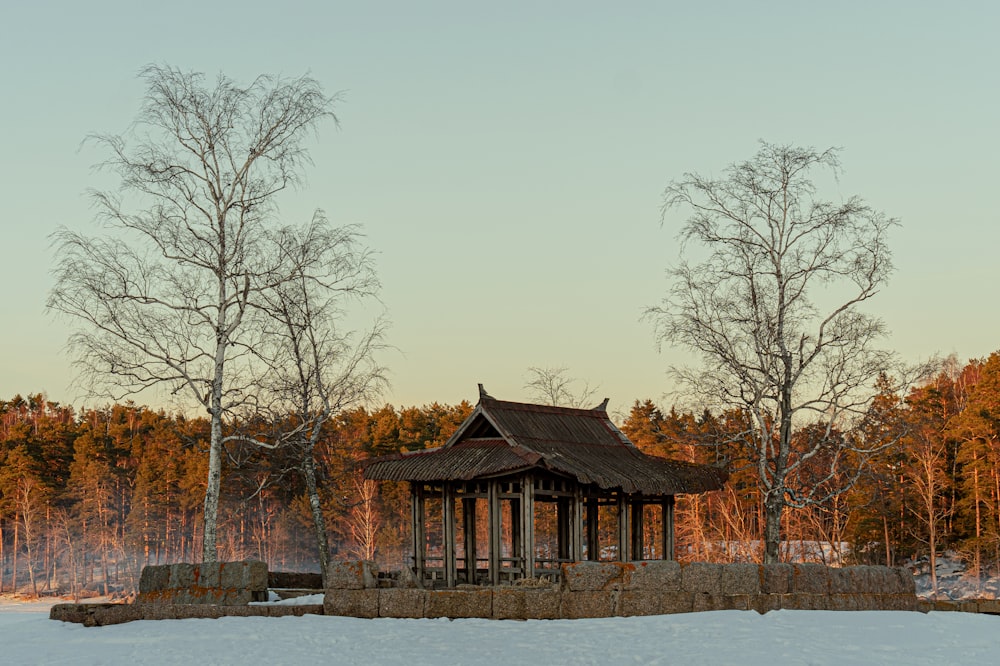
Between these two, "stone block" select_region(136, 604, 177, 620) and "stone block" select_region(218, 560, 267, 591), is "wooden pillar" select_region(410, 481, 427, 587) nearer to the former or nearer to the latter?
"stone block" select_region(218, 560, 267, 591)

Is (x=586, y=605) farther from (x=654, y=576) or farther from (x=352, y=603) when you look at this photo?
(x=352, y=603)

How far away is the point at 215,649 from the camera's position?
16.0 m

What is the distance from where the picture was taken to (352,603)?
1880 centimetres

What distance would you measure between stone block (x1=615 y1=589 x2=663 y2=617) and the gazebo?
5.61 meters

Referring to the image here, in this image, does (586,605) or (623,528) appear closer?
(586,605)

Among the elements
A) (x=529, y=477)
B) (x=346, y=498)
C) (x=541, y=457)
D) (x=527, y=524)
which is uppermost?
(x=541, y=457)

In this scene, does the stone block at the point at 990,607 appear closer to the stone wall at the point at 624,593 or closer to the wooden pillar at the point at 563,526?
the stone wall at the point at 624,593

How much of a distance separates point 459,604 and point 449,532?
8955mm

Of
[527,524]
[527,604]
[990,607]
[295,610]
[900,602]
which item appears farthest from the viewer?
[527,524]

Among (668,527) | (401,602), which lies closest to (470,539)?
(668,527)

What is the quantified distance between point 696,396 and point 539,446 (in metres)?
6.66

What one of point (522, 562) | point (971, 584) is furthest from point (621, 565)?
point (971, 584)

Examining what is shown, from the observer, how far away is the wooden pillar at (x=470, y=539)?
26577 millimetres

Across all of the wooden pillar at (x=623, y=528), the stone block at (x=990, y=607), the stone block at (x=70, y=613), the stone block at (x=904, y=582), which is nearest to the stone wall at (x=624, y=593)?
the stone block at (x=904, y=582)
